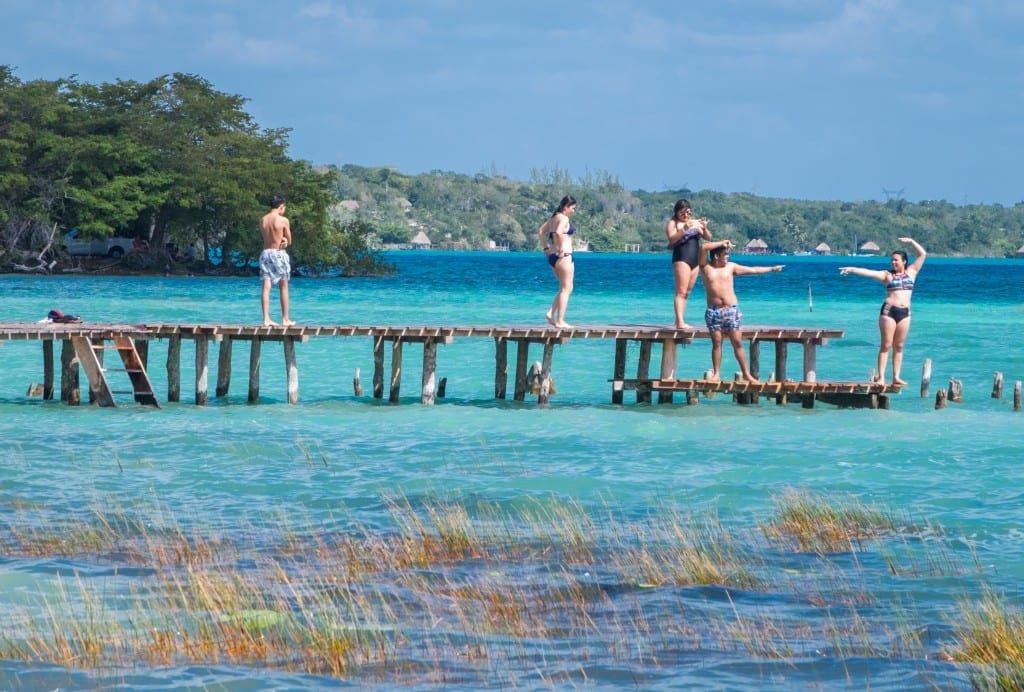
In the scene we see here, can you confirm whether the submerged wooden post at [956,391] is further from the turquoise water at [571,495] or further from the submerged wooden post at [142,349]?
the submerged wooden post at [142,349]

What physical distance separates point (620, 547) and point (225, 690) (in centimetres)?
448

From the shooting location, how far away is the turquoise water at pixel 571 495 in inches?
355

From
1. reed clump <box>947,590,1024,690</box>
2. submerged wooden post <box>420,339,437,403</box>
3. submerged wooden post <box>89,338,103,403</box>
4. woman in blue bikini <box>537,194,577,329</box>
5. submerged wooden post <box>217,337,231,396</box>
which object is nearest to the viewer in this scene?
reed clump <box>947,590,1024,690</box>

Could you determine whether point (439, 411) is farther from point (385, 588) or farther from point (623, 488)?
point (385, 588)

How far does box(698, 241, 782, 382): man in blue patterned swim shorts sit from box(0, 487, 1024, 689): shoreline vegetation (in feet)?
18.2

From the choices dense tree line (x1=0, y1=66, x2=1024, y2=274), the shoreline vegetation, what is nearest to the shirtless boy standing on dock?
the shoreline vegetation

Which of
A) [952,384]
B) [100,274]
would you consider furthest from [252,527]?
[100,274]

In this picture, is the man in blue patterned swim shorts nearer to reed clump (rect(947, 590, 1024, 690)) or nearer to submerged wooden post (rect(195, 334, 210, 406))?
submerged wooden post (rect(195, 334, 210, 406))

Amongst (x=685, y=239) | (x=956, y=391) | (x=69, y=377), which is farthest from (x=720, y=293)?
(x=69, y=377)

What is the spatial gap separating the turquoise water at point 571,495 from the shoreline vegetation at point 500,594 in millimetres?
40

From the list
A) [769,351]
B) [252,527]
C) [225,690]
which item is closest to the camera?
[225,690]

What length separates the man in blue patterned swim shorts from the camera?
18906 millimetres

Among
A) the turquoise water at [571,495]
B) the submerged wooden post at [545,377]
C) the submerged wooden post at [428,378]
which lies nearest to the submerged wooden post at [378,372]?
the turquoise water at [571,495]

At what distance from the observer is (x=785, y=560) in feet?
38.7
